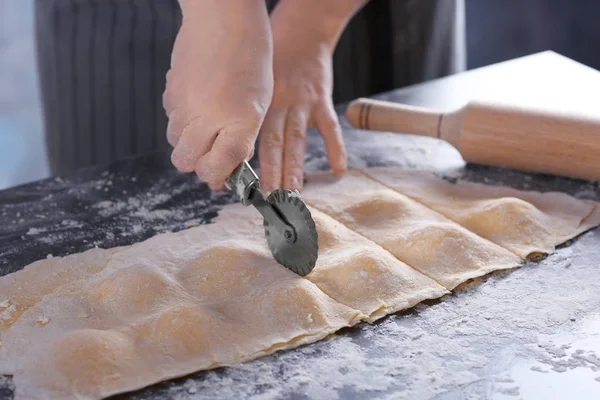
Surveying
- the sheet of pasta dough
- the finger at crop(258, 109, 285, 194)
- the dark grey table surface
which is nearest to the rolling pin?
the dark grey table surface

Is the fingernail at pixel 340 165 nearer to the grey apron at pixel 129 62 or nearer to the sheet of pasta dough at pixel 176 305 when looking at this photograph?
the sheet of pasta dough at pixel 176 305

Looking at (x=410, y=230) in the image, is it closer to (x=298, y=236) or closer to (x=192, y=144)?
(x=298, y=236)

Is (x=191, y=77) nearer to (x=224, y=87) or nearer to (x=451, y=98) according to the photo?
(x=224, y=87)

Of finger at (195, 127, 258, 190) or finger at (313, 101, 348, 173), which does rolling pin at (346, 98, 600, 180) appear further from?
finger at (195, 127, 258, 190)

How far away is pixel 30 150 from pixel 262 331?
3394 mm

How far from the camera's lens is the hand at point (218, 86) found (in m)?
1.74

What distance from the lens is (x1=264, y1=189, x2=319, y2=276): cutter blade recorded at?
1.57 meters

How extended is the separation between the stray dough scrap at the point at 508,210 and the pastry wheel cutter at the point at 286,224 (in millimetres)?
431

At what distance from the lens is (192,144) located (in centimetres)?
180

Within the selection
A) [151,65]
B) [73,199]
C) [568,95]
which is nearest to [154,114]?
[151,65]

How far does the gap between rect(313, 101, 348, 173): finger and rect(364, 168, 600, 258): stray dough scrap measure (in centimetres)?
11

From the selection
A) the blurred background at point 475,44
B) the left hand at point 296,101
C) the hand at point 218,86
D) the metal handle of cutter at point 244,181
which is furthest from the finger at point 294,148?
the blurred background at point 475,44

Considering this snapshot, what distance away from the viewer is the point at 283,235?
1.62 metres

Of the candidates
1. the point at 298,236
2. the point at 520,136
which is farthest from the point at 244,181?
the point at 520,136
